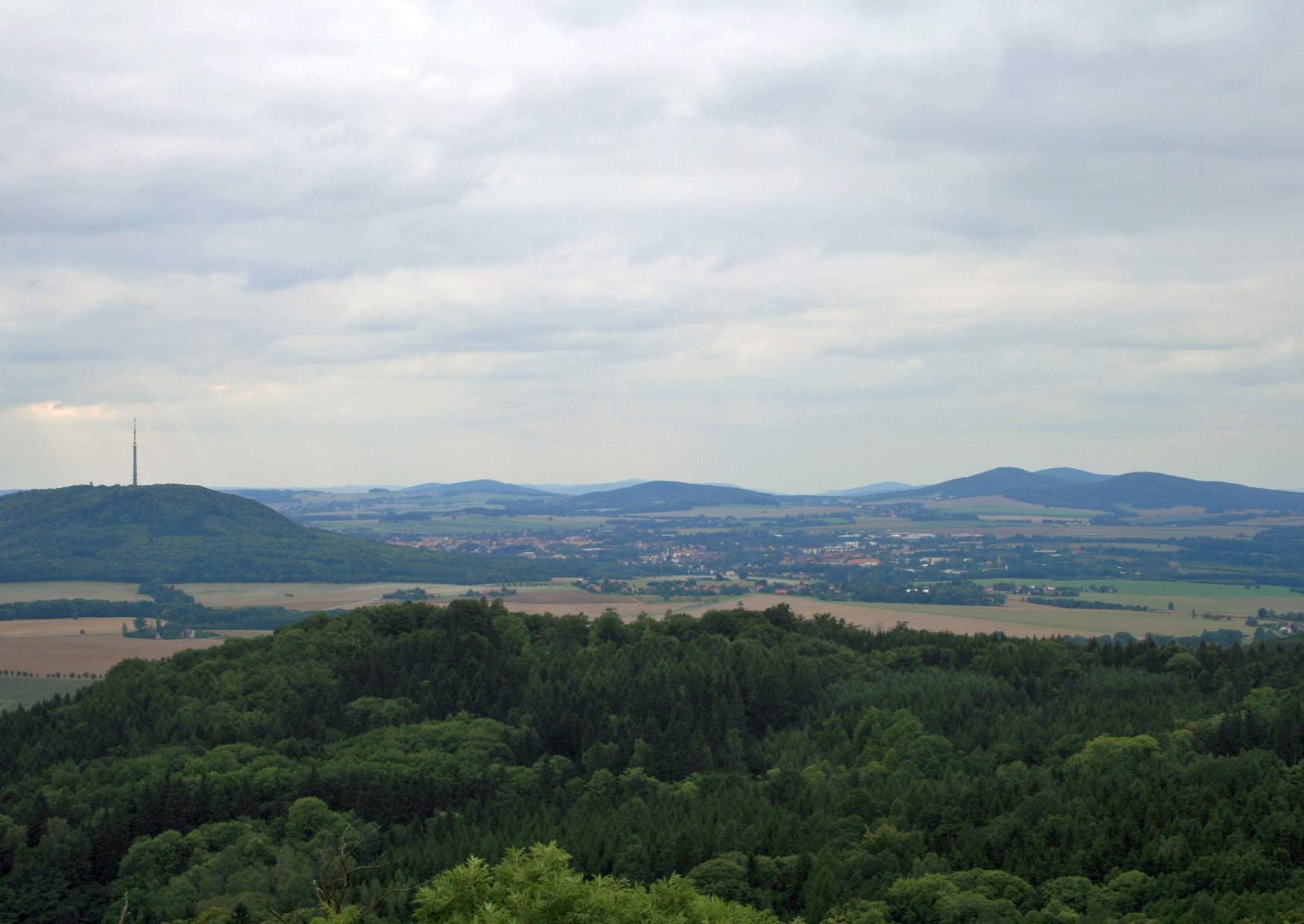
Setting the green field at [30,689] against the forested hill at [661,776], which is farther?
the green field at [30,689]

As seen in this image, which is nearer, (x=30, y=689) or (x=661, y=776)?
(x=661, y=776)

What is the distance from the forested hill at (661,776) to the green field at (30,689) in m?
24.3

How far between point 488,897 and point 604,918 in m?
5.86

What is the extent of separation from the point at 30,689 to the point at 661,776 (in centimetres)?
10183

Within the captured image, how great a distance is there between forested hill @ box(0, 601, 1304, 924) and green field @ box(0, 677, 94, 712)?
24295mm

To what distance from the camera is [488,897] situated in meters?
58.7

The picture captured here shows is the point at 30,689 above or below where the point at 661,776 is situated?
above

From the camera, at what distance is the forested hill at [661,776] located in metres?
74.8

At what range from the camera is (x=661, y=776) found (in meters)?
122

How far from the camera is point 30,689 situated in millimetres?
177750

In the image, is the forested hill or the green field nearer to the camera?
the forested hill

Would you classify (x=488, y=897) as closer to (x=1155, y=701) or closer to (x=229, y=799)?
(x=229, y=799)

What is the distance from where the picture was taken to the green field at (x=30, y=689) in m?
167

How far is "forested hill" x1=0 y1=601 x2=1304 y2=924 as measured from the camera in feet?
245
